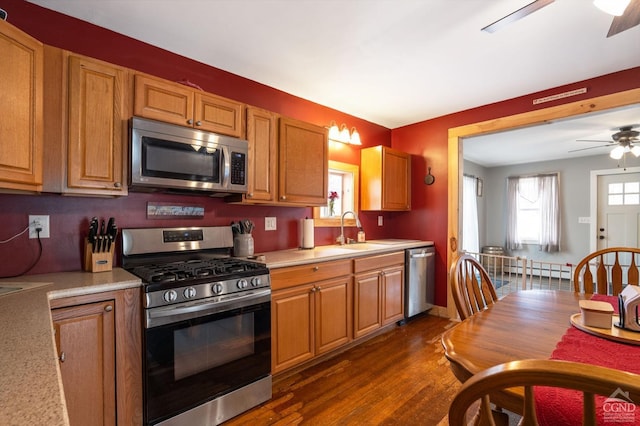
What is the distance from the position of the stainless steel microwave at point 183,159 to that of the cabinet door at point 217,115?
0.06 meters

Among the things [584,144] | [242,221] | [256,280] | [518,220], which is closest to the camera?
[256,280]

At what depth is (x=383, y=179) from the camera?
11.7 ft

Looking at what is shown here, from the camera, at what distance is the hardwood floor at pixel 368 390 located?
183cm

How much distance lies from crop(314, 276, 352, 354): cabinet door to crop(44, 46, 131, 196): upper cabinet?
1.58 metres

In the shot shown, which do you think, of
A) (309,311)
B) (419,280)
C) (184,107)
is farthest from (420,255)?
(184,107)

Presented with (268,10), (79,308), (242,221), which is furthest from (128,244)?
(268,10)

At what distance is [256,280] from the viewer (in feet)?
6.28

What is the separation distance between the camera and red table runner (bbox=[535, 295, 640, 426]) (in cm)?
64

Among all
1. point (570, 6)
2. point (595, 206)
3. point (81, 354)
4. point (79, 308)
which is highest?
point (570, 6)

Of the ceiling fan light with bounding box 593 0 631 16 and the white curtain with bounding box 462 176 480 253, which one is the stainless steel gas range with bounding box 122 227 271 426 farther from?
the white curtain with bounding box 462 176 480 253

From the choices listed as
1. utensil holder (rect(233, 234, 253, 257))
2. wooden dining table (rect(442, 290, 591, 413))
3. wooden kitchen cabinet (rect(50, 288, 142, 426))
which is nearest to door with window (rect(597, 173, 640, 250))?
wooden dining table (rect(442, 290, 591, 413))

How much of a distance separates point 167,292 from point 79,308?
36 cm

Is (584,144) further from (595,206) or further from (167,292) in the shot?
(167,292)

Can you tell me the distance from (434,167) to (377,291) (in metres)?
1.82
